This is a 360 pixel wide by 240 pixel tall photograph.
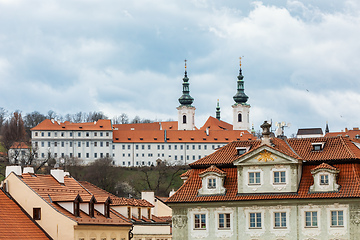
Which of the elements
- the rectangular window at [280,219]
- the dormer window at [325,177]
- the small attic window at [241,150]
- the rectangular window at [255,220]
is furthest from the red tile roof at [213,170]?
the dormer window at [325,177]

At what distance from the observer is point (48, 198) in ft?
185

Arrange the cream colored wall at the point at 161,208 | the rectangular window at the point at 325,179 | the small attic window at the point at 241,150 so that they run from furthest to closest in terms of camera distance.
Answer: the cream colored wall at the point at 161,208 < the small attic window at the point at 241,150 < the rectangular window at the point at 325,179

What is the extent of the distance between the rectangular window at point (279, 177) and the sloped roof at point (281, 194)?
0.90 m

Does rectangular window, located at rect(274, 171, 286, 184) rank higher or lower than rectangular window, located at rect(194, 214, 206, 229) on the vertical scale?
higher

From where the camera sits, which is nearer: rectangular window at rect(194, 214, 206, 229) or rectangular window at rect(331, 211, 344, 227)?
rectangular window at rect(331, 211, 344, 227)

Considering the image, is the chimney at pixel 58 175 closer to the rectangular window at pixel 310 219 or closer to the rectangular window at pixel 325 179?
the rectangular window at pixel 310 219

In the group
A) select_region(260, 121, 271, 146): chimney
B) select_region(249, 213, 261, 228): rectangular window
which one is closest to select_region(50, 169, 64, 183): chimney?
select_region(249, 213, 261, 228): rectangular window

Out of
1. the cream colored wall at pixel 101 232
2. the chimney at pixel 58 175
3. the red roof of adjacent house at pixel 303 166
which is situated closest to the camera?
the red roof of adjacent house at pixel 303 166

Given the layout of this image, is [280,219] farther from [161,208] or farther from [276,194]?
[161,208]

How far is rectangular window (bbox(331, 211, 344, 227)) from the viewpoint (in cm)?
5447

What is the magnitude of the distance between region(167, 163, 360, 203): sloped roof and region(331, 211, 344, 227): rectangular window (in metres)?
1.05

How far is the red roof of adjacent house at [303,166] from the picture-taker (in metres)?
54.8

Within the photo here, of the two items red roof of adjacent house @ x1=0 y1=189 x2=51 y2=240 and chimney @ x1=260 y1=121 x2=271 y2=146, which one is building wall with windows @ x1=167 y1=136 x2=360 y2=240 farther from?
red roof of adjacent house @ x1=0 y1=189 x2=51 y2=240

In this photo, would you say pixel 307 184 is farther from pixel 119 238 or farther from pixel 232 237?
pixel 119 238
